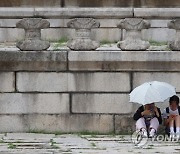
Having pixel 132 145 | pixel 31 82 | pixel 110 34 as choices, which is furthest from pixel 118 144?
pixel 110 34

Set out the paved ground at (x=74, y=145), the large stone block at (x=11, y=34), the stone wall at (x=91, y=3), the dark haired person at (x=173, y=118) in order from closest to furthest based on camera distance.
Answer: the paved ground at (x=74, y=145), the dark haired person at (x=173, y=118), the stone wall at (x=91, y=3), the large stone block at (x=11, y=34)

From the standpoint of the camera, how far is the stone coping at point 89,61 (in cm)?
Answer: 1139

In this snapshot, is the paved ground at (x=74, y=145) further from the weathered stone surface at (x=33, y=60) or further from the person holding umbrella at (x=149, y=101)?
the weathered stone surface at (x=33, y=60)

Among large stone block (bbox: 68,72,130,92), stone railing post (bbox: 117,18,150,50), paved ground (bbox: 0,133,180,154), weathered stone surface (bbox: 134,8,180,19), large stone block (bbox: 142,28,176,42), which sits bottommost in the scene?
paved ground (bbox: 0,133,180,154)

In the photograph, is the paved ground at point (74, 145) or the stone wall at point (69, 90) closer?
the paved ground at point (74, 145)

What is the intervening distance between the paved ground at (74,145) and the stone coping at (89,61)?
1.16m

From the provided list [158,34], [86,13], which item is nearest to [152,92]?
[86,13]

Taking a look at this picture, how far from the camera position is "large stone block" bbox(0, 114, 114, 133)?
1157 cm

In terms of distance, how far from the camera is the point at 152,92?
1080cm

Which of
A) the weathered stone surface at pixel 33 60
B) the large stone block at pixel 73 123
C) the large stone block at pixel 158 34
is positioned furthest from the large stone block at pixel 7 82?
the large stone block at pixel 158 34

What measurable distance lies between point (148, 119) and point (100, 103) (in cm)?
97

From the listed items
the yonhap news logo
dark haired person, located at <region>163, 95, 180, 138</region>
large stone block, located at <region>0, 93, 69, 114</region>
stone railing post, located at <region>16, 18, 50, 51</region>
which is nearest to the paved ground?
the yonhap news logo

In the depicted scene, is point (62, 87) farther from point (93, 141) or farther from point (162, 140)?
point (162, 140)

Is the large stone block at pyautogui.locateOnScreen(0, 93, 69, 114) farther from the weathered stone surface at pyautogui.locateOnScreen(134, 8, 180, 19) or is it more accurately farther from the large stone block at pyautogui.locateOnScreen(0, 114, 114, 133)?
the weathered stone surface at pyautogui.locateOnScreen(134, 8, 180, 19)
